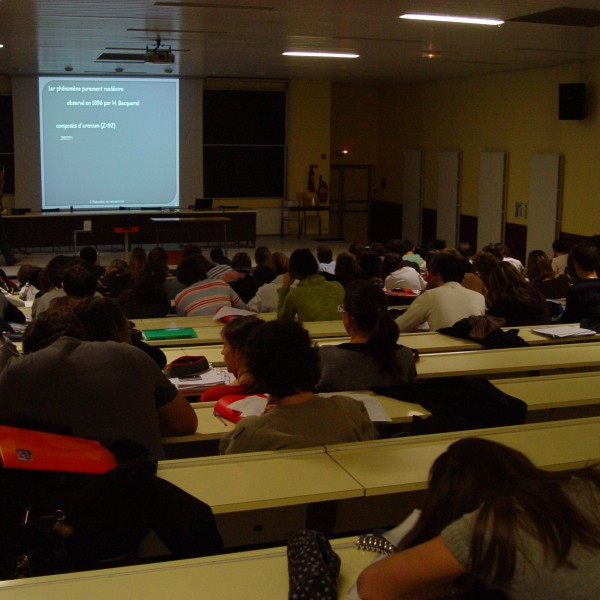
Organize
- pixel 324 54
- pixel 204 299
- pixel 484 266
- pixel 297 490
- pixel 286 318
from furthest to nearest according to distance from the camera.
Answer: pixel 324 54 → pixel 484 266 → pixel 204 299 → pixel 286 318 → pixel 297 490

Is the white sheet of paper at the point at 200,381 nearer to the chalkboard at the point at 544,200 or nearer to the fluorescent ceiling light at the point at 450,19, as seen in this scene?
the fluorescent ceiling light at the point at 450,19

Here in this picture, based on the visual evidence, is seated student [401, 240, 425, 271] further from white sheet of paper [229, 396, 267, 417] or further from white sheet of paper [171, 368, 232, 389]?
white sheet of paper [229, 396, 267, 417]

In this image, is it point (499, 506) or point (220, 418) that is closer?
point (499, 506)

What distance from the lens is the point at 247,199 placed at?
16812 millimetres

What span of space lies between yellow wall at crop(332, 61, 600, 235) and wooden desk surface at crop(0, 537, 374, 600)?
1055 centimetres

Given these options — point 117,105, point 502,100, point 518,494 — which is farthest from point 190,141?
point 518,494

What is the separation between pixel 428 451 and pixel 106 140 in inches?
533

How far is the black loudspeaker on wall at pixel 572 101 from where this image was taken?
11.7 m

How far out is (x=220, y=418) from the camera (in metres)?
3.34

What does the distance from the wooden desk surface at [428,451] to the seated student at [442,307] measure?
218cm

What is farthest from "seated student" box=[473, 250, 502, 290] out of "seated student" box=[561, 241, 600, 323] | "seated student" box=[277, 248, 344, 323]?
"seated student" box=[277, 248, 344, 323]

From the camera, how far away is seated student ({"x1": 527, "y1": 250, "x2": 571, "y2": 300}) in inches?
289

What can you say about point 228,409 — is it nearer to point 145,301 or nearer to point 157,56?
point 145,301

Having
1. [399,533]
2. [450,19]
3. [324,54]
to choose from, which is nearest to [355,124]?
[324,54]
